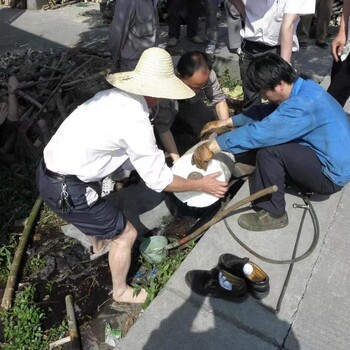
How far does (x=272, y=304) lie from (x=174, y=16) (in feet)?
20.4

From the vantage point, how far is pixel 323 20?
7.48 meters

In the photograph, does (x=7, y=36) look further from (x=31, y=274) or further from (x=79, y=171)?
(x=79, y=171)

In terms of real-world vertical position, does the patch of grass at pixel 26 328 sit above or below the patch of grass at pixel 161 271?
below

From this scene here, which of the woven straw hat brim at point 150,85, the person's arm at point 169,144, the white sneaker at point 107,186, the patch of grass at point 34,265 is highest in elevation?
the woven straw hat brim at point 150,85

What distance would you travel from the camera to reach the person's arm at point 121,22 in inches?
174

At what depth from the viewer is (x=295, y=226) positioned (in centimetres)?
341

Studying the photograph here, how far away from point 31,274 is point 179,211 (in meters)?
1.66

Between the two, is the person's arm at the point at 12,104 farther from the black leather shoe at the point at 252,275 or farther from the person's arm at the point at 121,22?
the black leather shoe at the point at 252,275

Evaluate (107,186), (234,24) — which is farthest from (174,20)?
(107,186)

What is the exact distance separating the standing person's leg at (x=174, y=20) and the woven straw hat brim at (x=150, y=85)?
17.1ft

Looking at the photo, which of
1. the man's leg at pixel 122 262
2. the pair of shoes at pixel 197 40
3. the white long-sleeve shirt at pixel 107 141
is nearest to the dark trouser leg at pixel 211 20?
the pair of shoes at pixel 197 40

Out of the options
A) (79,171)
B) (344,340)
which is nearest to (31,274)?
(79,171)

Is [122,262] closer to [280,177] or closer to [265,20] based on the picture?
[280,177]

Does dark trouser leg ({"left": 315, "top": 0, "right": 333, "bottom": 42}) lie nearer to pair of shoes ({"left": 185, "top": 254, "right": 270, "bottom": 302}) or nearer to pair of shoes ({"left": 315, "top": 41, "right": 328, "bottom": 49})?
pair of shoes ({"left": 315, "top": 41, "right": 328, "bottom": 49})
